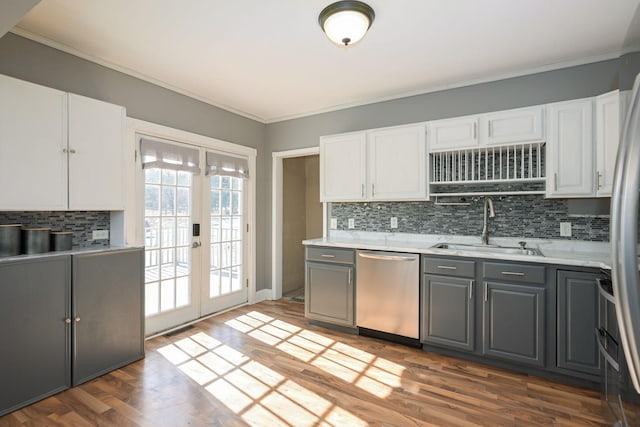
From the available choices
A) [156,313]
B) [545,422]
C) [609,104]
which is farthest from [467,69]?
[156,313]

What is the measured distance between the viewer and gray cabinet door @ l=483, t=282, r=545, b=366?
2.50m

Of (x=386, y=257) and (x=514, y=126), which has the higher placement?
(x=514, y=126)

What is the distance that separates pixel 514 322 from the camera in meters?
2.57

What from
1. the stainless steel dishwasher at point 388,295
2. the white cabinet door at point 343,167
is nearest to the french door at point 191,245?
the white cabinet door at point 343,167

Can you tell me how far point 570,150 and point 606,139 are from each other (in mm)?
222

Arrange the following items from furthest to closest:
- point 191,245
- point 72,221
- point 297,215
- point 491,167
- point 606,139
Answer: point 297,215
point 191,245
point 491,167
point 72,221
point 606,139

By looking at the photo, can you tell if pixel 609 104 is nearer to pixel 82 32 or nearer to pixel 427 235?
pixel 427 235

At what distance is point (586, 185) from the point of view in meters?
2.58

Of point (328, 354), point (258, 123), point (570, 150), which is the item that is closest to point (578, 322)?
point (570, 150)

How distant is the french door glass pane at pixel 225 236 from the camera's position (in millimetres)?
3952

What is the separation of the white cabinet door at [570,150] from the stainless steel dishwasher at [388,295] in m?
1.27

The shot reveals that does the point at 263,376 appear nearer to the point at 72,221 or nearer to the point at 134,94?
the point at 72,221

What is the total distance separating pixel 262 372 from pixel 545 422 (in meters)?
1.87

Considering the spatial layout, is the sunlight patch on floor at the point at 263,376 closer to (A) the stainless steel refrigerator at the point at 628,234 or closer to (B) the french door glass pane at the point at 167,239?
(B) the french door glass pane at the point at 167,239
